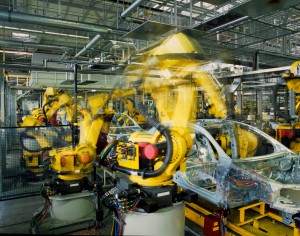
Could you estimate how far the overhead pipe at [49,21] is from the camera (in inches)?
191

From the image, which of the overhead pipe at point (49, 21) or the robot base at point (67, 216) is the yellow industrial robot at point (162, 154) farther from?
the overhead pipe at point (49, 21)

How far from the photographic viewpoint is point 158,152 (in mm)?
2574

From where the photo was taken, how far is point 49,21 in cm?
523

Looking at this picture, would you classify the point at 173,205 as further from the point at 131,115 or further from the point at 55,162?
the point at 131,115

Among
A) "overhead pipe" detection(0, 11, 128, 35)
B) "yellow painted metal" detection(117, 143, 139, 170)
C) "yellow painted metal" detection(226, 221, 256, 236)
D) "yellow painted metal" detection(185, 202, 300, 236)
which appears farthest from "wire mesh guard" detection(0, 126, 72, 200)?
"yellow painted metal" detection(226, 221, 256, 236)

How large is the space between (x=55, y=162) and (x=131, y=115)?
6465mm

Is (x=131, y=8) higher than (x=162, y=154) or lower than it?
higher

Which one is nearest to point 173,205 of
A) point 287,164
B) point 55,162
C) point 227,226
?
point 227,226

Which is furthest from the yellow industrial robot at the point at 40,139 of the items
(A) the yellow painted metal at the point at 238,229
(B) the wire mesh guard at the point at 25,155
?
(A) the yellow painted metal at the point at 238,229

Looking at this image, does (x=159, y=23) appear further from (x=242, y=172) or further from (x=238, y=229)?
(x=238, y=229)

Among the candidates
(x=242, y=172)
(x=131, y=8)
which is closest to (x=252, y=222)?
(x=242, y=172)

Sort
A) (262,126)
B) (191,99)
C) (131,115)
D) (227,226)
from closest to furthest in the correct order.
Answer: (191,99) → (227,226) → (262,126) → (131,115)

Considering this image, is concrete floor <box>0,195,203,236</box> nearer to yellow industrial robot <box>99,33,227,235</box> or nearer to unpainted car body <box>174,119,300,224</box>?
unpainted car body <box>174,119,300,224</box>

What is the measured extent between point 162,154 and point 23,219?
3.24 meters
